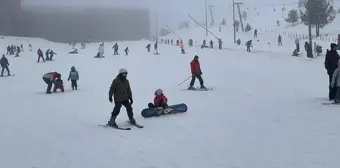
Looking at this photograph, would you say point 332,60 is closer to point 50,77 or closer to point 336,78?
point 336,78

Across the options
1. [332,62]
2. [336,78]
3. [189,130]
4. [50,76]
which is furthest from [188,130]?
[50,76]

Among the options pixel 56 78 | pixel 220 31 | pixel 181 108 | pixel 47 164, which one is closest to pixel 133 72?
pixel 56 78

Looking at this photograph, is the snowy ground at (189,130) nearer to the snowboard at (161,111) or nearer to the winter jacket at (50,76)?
the snowboard at (161,111)

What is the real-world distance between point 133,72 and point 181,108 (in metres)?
14.9

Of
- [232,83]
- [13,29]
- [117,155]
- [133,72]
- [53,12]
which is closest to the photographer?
[117,155]

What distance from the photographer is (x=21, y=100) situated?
15539 millimetres

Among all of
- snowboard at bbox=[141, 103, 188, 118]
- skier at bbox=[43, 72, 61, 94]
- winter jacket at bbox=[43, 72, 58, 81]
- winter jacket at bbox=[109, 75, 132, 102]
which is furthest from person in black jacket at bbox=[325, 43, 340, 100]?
winter jacket at bbox=[43, 72, 58, 81]

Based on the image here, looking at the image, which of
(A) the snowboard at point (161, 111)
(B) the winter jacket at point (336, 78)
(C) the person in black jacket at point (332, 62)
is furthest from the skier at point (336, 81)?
Answer: (A) the snowboard at point (161, 111)

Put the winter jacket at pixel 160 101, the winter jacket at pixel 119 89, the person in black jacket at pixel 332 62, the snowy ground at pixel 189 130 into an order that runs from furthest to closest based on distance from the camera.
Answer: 1. the person in black jacket at pixel 332 62
2. the winter jacket at pixel 160 101
3. the winter jacket at pixel 119 89
4. the snowy ground at pixel 189 130

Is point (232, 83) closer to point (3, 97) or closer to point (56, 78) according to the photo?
point (56, 78)

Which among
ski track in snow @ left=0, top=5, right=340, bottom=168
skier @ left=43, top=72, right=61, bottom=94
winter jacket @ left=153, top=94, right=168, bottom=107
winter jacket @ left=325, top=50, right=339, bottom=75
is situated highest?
winter jacket @ left=325, top=50, right=339, bottom=75

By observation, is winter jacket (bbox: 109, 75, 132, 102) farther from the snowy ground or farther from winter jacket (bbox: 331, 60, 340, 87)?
winter jacket (bbox: 331, 60, 340, 87)

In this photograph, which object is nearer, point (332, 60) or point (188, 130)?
point (188, 130)

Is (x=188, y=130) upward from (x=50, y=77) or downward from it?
downward
